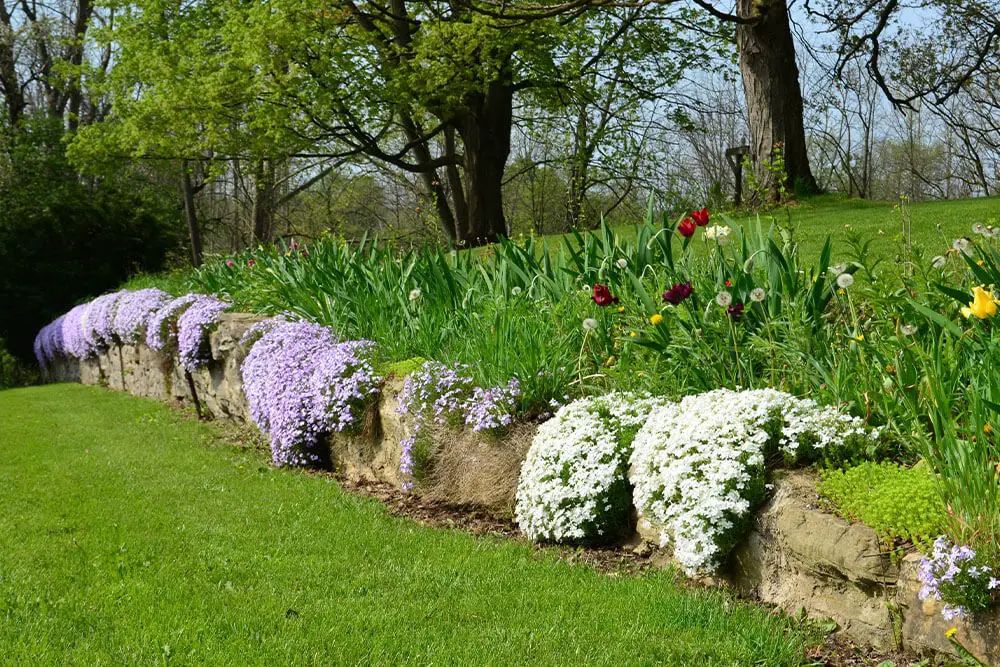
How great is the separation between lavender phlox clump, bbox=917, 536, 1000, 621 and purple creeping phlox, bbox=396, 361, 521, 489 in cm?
231

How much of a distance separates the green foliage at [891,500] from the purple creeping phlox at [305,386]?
122 inches

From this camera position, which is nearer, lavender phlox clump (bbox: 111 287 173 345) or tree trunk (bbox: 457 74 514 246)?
lavender phlox clump (bbox: 111 287 173 345)

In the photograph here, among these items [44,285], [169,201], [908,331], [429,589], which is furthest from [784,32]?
[169,201]

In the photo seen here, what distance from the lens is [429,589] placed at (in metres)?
3.42

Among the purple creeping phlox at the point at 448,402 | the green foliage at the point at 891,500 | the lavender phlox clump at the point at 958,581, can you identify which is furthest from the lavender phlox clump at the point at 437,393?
the lavender phlox clump at the point at 958,581

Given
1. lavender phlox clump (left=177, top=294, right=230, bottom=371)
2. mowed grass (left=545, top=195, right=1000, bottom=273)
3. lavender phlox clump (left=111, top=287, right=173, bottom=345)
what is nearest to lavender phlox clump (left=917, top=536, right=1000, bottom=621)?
mowed grass (left=545, top=195, right=1000, bottom=273)

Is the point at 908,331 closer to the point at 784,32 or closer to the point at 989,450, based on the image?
the point at 989,450

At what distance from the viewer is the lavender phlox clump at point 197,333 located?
26.8 ft

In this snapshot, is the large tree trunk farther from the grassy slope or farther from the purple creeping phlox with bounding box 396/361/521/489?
the purple creeping phlox with bounding box 396/361/521/489

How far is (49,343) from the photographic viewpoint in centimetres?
1571

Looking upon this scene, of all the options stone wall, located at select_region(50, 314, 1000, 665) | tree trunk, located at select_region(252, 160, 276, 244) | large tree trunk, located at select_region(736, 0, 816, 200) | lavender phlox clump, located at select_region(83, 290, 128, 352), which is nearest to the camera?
stone wall, located at select_region(50, 314, 1000, 665)

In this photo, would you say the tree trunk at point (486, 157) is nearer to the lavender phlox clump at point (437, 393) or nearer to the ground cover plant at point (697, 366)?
the ground cover plant at point (697, 366)

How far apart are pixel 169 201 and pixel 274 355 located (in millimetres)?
18239

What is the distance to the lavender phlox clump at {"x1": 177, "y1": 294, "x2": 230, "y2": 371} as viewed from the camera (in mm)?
8172
